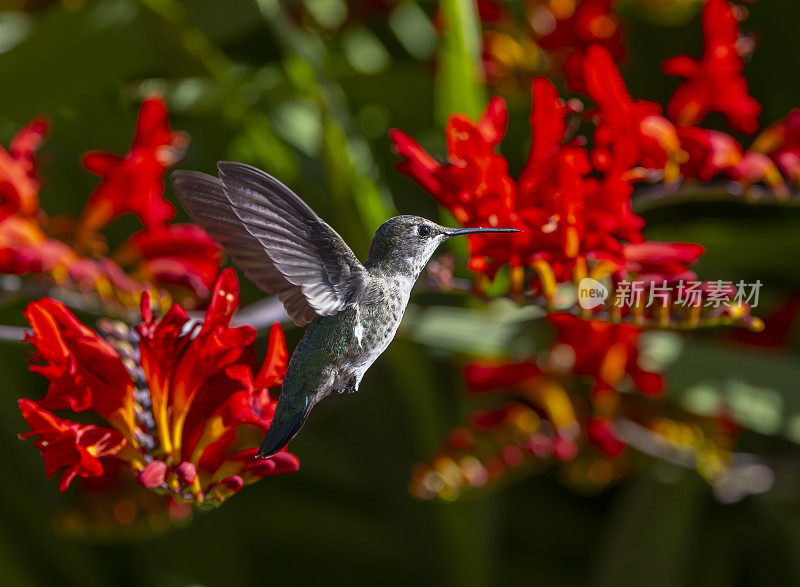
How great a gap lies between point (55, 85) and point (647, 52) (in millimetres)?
660

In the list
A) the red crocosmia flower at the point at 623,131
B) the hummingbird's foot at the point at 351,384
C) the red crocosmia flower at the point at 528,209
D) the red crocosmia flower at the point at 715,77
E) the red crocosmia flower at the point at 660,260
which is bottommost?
the hummingbird's foot at the point at 351,384

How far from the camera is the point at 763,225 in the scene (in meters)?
1.02

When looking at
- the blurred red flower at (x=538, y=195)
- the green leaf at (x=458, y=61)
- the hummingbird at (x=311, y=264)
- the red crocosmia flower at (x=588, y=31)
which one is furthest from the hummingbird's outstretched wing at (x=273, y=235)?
the red crocosmia flower at (x=588, y=31)

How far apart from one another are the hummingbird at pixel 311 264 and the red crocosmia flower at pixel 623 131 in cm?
19

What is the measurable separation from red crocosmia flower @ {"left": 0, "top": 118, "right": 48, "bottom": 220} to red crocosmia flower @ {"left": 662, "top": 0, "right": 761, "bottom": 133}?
44 centimetres

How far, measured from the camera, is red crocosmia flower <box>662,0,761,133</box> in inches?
23.1

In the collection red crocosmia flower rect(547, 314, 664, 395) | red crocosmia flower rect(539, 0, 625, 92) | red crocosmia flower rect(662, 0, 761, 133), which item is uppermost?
red crocosmia flower rect(539, 0, 625, 92)

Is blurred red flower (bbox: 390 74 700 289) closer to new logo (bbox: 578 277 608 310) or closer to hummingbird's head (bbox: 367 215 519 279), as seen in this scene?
new logo (bbox: 578 277 608 310)

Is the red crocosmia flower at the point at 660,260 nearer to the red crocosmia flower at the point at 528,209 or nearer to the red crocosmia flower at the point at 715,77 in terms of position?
the red crocosmia flower at the point at 528,209

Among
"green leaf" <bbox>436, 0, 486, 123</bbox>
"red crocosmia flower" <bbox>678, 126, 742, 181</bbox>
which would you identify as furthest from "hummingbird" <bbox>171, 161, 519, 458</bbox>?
"green leaf" <bbox>436, 0, 486, 123</bbox>

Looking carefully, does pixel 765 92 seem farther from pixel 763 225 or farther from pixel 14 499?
pixel 14 499

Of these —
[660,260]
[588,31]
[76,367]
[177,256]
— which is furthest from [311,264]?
[588,31]

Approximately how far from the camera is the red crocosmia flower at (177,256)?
618mm

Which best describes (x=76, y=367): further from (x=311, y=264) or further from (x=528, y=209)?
(x=528, y=209)
